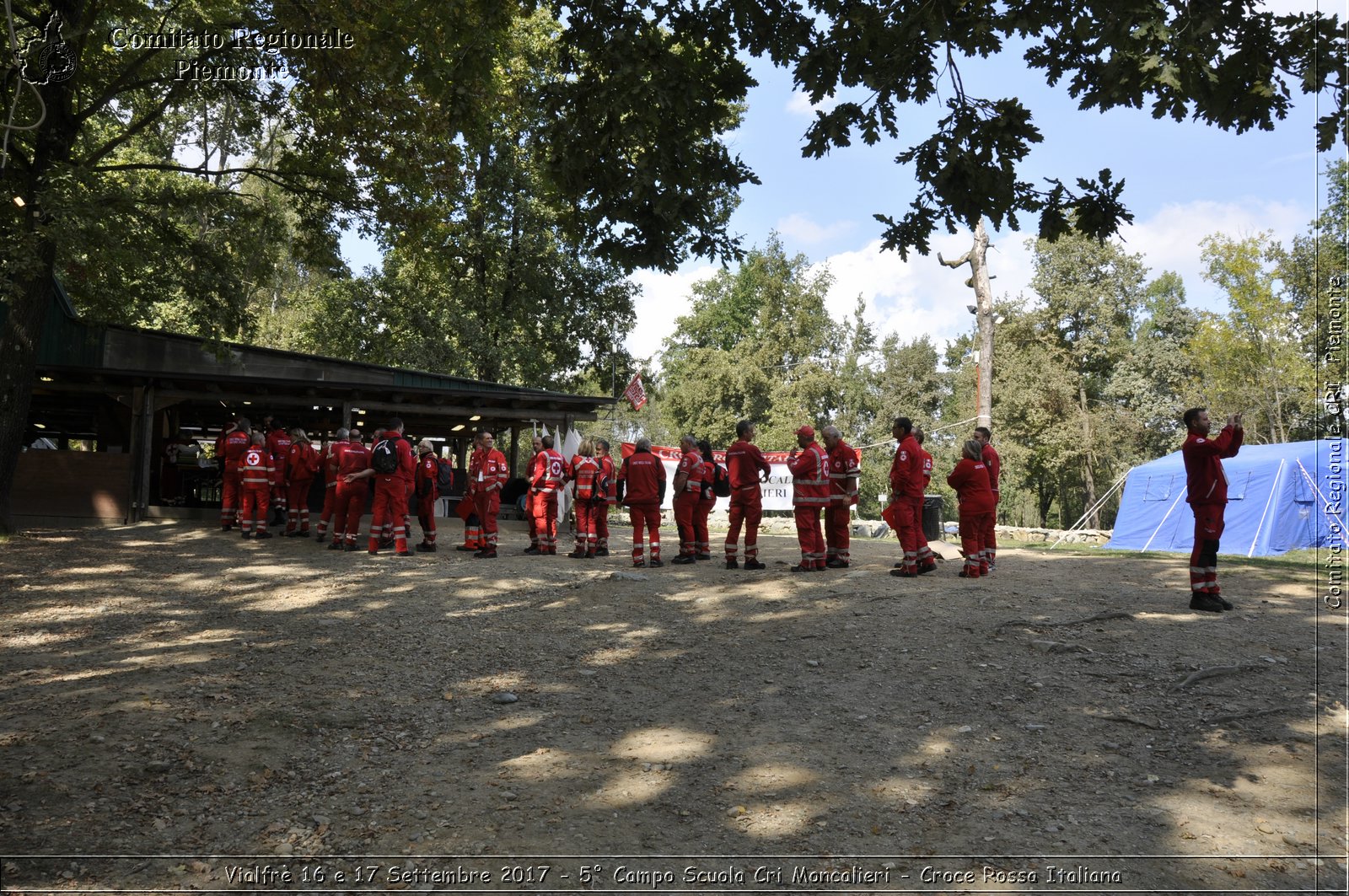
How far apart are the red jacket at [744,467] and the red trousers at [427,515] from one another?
5025 mm

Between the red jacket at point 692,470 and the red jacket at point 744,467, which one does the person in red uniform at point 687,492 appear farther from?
the red jacket at point 744,467

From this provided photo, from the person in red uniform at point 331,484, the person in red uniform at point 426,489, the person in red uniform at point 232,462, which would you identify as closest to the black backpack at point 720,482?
the person in red uniform at point 426,489

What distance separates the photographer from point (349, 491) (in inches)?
537

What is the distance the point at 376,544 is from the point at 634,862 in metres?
10.4

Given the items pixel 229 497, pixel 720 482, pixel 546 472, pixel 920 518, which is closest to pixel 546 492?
pixel 546 472

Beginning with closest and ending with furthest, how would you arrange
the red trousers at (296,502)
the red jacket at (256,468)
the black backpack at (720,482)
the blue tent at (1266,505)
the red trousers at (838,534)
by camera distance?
the red trousers at (838,534) < the black backpack at (720,482) < the red jacket at (256,468) < the red trousers at (296,502) < the blue tent at (1266,505)

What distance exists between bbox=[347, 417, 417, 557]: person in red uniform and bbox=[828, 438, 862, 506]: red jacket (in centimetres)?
636

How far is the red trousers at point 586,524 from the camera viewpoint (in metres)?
14.1

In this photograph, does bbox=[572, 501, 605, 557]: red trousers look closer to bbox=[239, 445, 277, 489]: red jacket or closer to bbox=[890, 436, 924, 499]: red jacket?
bbox=[890, 436, 924, 499]: red jacket

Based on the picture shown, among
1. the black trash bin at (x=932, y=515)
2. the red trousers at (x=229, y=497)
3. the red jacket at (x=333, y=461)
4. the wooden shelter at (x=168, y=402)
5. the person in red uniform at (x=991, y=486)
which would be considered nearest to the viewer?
the person in red uniform at (x=991, y=486)

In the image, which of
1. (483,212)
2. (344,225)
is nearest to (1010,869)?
(344,225)

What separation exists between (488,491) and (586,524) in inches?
66.2

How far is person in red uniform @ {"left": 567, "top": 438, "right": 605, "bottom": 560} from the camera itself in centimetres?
1366

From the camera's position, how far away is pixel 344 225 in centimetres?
1711
